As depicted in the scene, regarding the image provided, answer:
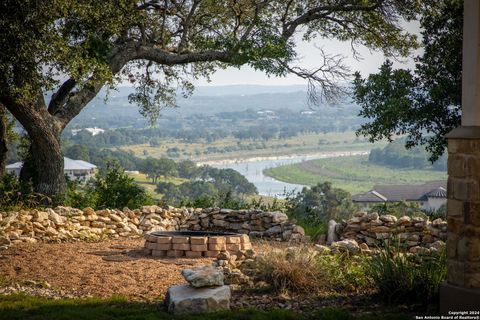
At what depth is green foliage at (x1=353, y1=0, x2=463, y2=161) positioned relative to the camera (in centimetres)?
1153

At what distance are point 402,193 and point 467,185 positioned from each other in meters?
15.9

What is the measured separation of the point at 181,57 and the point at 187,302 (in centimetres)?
935

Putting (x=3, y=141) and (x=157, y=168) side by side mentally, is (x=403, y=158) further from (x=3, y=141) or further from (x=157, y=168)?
(x=3, y=141)

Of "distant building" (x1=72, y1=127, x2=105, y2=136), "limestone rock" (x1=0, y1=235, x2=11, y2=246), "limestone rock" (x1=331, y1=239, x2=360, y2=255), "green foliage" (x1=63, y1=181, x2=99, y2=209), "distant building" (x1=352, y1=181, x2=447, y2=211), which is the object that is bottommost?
"distant building" (x1=352, y1=181, x2=447, y2=211)

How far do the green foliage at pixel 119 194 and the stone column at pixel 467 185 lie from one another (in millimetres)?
Result: 8493

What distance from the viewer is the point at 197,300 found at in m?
6.02

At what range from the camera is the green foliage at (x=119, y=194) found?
1340 cm

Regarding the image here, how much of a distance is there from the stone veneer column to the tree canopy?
299 inches

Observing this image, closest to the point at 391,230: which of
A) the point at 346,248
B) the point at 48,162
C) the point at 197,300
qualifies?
the point at 346,248

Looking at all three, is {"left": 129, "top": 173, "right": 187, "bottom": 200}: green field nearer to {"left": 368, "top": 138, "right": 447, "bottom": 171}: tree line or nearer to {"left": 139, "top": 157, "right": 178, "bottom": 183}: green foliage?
{"left": 139, "top": 157, "right": 178, "bottom": 183}: green foliage

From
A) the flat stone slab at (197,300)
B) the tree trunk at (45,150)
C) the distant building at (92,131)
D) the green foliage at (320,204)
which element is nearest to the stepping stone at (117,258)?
the flat stone slab at (197,300)

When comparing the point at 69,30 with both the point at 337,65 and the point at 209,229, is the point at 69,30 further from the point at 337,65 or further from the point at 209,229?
the point at 337,65

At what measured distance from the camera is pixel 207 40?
1448 cm

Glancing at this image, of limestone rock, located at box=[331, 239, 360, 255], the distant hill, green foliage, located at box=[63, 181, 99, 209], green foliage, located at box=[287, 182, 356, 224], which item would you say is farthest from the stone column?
the distant hill
